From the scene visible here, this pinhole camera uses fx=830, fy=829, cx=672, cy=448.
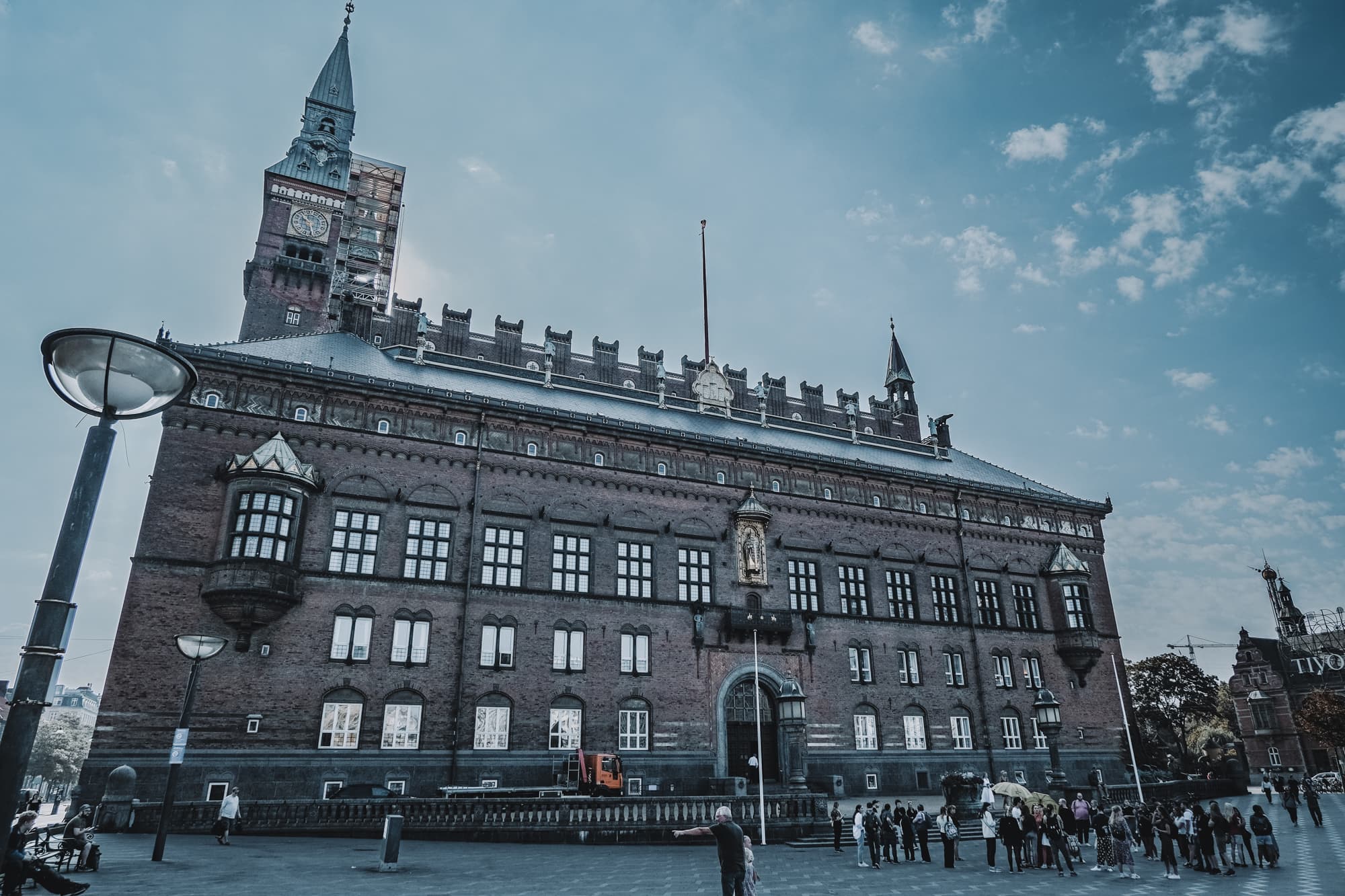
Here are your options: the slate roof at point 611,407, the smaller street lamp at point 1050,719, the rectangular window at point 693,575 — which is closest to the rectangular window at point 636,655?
the rectangular window at point 693,575

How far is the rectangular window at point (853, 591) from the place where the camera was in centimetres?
4316

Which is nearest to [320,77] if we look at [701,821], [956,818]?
[701,821]

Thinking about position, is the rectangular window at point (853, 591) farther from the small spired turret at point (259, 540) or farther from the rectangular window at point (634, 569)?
the small spired turret at point (259, 540)

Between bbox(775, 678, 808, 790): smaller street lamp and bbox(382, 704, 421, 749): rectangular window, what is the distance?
614 inches

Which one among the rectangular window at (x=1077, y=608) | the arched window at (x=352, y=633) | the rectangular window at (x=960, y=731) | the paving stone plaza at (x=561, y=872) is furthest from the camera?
the rectangular window at (x=1077, y=608)

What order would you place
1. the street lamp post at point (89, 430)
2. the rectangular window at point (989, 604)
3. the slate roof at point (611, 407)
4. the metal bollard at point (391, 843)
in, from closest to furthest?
the street lamp post at point (89, 430) < the metal bollard at point (391, 843) < the slate roof at point (611, 407) < the rectangular window at point (989, 604)

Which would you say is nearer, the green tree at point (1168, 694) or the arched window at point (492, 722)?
the arched window at point (492, 722)

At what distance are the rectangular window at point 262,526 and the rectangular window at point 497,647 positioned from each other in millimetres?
8508

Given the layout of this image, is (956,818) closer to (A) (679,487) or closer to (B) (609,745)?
(B) (609,745)

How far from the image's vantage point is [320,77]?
59.5 metres

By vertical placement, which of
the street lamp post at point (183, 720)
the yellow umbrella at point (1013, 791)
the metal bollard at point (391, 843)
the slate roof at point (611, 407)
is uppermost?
the slate roof at point (611, 407)

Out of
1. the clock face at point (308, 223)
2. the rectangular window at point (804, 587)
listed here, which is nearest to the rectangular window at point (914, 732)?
the rectangular window at point (804, 587)

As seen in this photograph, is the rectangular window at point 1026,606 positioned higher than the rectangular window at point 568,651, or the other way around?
the rectangular window at point 1026,606

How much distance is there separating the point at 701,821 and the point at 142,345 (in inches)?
917
